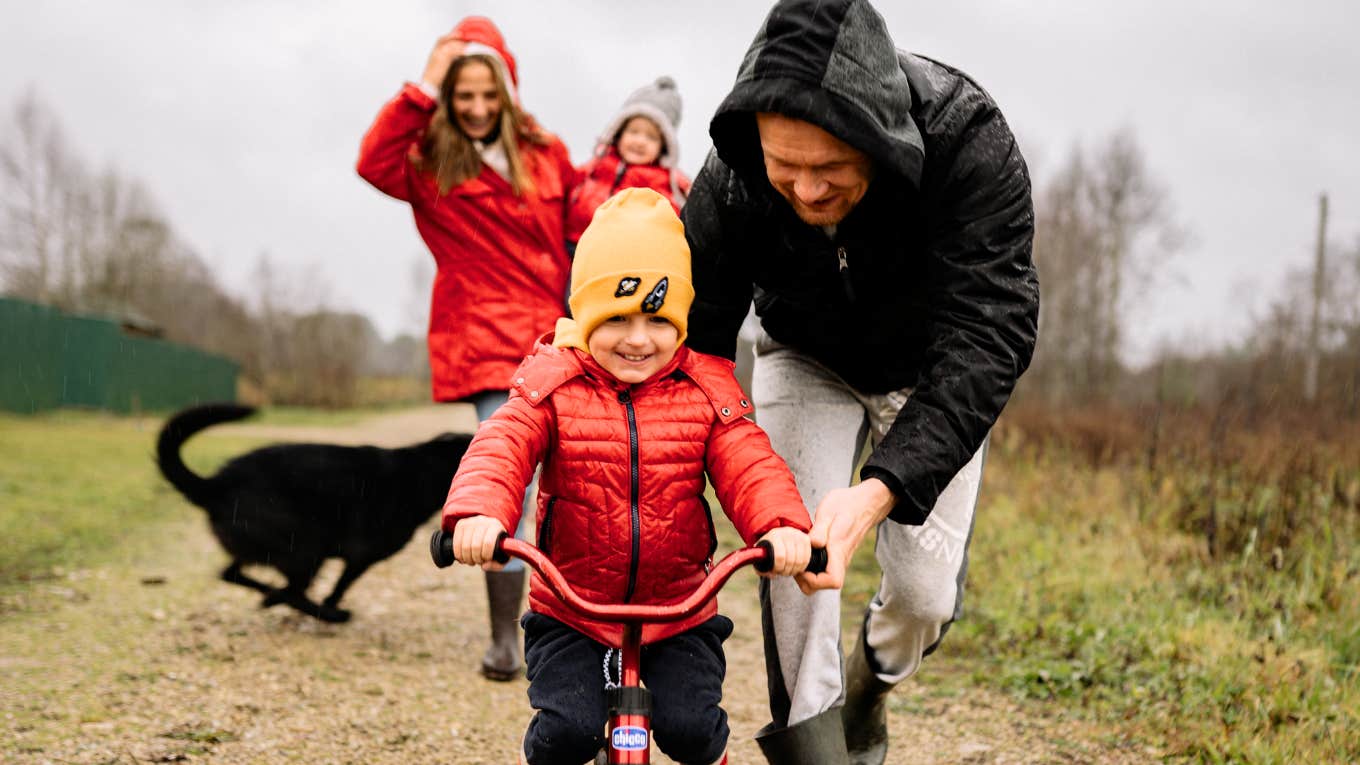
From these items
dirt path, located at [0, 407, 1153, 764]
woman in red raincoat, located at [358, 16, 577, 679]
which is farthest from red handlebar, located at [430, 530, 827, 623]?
woman in red raincoat, located at [358, 16, 577, 679]

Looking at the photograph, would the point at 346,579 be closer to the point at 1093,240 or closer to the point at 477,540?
the point at 477,540

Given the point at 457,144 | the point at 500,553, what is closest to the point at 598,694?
the point at 500,553

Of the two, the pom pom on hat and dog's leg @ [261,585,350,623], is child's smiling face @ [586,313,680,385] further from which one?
dog's leg @ [261,585,350,623]

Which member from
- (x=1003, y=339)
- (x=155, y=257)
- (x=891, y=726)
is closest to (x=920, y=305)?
(x=1003, y=339)

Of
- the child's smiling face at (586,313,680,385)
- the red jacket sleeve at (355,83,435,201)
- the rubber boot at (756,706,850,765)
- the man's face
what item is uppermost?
the red jacket sleeve at (355,83,435,201)

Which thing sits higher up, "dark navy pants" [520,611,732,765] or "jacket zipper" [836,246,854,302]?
"jacket zipper" [836,246,854,302]

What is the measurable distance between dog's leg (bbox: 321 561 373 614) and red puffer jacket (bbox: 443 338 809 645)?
2.80 m

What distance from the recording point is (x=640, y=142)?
4.93 m

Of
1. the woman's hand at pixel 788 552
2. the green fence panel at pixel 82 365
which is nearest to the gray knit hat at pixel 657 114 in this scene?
the woman's hand at pixel 788 552

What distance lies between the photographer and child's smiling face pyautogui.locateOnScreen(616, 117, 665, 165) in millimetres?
4930

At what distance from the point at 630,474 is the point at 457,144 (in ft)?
8.06

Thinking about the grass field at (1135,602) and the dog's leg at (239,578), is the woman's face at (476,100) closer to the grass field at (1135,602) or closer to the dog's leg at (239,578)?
the dog's leg at (239,578)

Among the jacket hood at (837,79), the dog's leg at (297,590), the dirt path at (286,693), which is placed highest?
the jacket hood at (837,79)

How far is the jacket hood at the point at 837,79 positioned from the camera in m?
2.07
